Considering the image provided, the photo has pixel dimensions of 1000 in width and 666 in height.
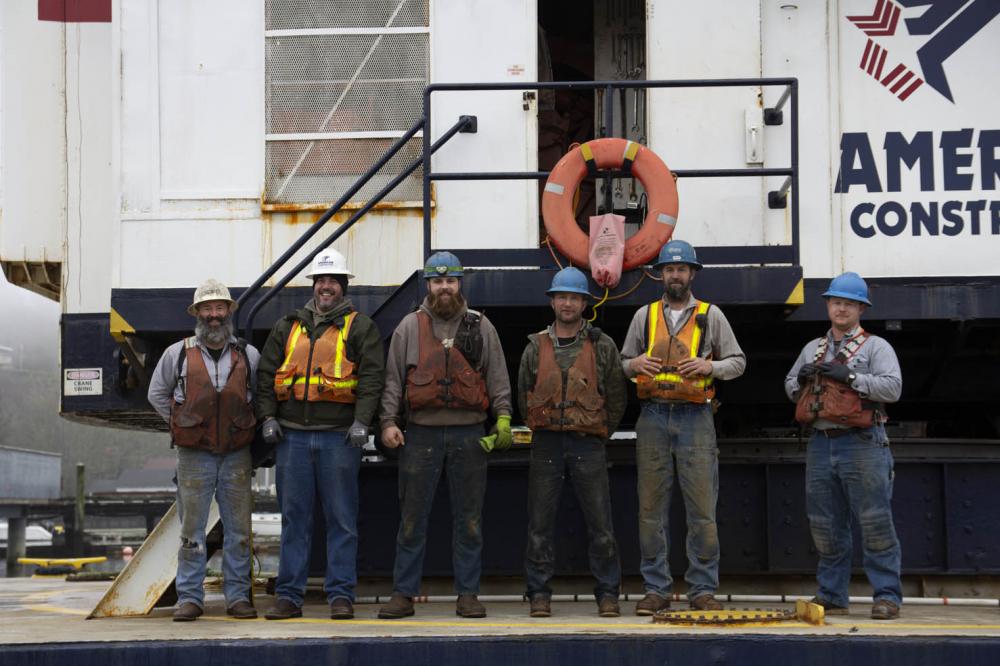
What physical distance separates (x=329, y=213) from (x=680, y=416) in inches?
106

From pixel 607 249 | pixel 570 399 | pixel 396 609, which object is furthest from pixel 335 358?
pixel 607 249

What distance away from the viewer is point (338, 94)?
986cm

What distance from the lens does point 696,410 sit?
27.4ft

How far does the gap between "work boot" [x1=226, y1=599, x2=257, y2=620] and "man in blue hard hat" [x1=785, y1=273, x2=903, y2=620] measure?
3425 millimetres

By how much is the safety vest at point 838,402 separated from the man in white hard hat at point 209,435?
335cm

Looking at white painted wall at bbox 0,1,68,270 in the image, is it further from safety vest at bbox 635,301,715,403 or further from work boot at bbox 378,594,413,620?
safety vest at bbox 635,301,715,403

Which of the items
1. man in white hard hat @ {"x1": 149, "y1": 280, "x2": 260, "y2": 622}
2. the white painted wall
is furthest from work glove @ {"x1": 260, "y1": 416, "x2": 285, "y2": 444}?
the white painted wall

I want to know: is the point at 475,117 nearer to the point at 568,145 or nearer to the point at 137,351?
the point at 568,145

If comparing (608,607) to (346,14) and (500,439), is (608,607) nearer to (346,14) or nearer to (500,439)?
(500,439)

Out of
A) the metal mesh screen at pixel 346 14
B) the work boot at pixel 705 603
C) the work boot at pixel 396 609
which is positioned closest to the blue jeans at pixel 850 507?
the work boot at pixel 705 603

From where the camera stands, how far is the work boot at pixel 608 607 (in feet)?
27.3

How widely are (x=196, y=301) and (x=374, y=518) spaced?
2.24 metres

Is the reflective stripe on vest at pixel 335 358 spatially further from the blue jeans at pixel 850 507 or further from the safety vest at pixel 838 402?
the blue jeans at pixel 850 507

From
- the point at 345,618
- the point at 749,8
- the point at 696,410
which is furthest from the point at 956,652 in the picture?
the point at 749,8
